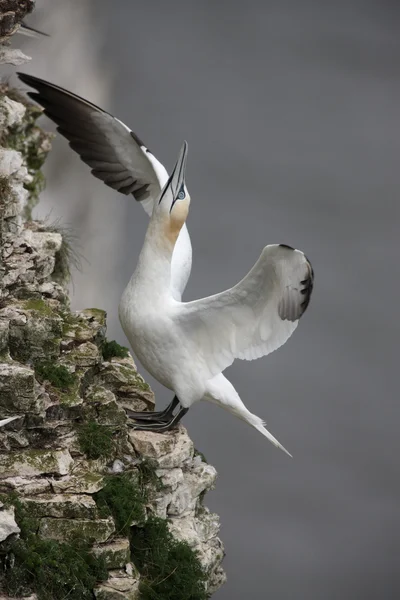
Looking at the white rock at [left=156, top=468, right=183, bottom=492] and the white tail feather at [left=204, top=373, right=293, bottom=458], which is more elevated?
the white tail feather at [left=204, top=373, right=293, bottom=458]

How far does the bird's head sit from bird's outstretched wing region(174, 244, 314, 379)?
18.6 inches

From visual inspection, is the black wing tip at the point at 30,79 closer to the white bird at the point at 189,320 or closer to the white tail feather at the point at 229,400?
the white bird at the point at 189,320

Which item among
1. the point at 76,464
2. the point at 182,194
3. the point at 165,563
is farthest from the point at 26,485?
the point at 182,194

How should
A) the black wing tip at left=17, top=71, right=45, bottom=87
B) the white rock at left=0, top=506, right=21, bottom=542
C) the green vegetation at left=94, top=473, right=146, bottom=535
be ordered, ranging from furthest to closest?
the black wing tip at left=17, top=71, right=45, bottom=87 → the green vegetation at left=94, top=473, right=146, bottom=535 → the white rock at left=0, top=506, right=21, bottom=542

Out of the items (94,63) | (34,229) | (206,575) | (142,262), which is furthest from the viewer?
(94,63)

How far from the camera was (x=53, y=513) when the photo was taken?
5906mm

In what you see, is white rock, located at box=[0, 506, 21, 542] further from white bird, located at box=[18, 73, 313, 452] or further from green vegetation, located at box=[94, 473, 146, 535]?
white bird, located at box=[18, 73, 313, 452]

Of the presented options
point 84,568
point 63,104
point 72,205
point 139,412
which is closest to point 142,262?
point 139,412

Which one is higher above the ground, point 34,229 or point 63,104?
point 63,104

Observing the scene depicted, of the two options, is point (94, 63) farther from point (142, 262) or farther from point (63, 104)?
point (142, 262)

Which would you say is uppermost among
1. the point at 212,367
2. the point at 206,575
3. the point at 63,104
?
the point at 63,104

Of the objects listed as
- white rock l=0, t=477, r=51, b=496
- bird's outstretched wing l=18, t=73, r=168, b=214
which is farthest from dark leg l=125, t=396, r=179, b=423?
bird's outstretched wing l=18, t=73, r=168, b=214

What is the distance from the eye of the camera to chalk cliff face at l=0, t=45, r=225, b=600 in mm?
5793

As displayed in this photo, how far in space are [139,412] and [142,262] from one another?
92 centimetres
